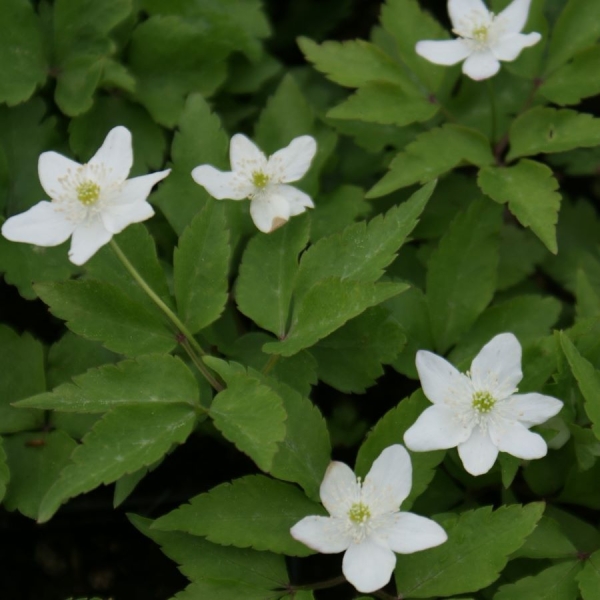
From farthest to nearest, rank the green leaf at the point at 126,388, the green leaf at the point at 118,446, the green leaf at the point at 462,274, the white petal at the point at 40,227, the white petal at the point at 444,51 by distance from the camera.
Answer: the white petal at the point at 444,51 < the green leaf at the point at 462,274 < the white petal at the point at 40,227 < the green leaf at the point at 126,388 < the green leaf at the point at 118,446

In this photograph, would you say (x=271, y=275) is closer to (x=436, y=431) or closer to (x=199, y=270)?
(x=199, y=270)

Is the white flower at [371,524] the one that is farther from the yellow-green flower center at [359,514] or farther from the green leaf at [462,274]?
the green leaf at [462,274]

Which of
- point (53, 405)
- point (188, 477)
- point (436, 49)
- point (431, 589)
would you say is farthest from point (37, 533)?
point (436, 49)

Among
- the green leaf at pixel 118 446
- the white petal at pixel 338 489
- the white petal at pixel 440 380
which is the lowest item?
the white petal at pixel 338 489

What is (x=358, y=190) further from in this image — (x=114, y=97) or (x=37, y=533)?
(x=37, y=533)

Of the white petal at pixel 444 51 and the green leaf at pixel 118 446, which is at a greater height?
the white petal at pixel 444 51

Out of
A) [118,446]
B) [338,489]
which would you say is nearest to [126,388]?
[118,446]

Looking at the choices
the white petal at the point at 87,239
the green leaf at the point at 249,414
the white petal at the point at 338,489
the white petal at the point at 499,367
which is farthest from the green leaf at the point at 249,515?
the white petal at the point at 87,239
